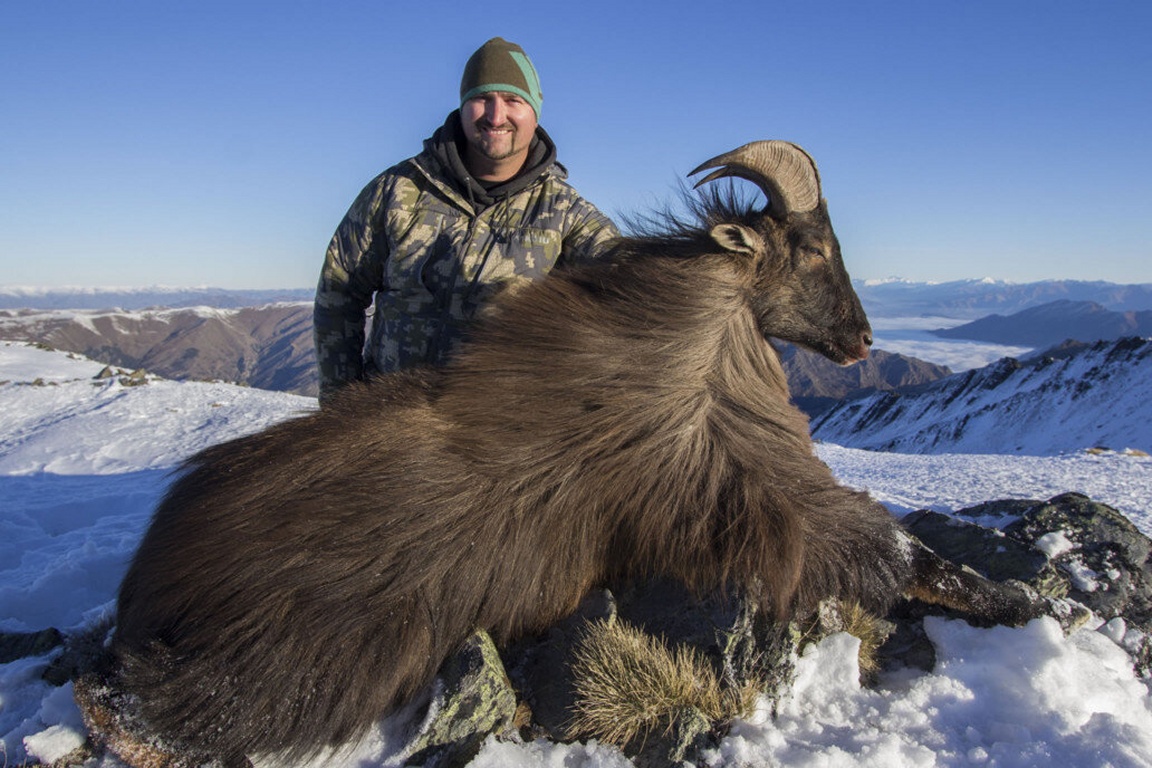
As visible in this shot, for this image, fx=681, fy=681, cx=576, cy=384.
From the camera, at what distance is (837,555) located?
314cm

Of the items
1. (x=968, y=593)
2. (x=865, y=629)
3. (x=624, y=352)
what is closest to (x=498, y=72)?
(x=624, y=352)

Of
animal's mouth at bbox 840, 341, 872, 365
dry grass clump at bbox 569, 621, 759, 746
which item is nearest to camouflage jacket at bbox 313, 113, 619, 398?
animal's mouth at bbox 840, 341, 872, 365

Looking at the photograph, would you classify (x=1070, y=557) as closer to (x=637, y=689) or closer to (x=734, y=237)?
(x=734, y=237)

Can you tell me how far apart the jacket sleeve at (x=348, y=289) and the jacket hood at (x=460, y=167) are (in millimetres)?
406

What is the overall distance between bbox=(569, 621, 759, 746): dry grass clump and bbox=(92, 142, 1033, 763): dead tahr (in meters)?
0.35

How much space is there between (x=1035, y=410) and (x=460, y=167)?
5085cm

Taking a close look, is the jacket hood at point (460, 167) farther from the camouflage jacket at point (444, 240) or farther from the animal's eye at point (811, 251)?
the animal's eye at point (811, 251)

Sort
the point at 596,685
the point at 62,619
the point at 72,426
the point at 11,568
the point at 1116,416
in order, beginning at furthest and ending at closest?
1. the point at 1116,416
2. the point at 72,426
3. the point at 11,568
4. the point at 62,619
5. the point at 596,685

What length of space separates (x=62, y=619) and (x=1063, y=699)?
21.1ft

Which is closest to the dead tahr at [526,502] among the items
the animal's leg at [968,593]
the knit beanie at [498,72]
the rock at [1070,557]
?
the animal's leg at [968,593]

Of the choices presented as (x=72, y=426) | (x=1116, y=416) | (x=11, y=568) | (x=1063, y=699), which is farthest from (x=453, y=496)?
(x=1116, y=416)

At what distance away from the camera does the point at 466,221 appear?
441cm

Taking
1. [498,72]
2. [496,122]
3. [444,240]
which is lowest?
[444,240]

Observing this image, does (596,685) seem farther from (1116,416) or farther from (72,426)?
(1116,416)
